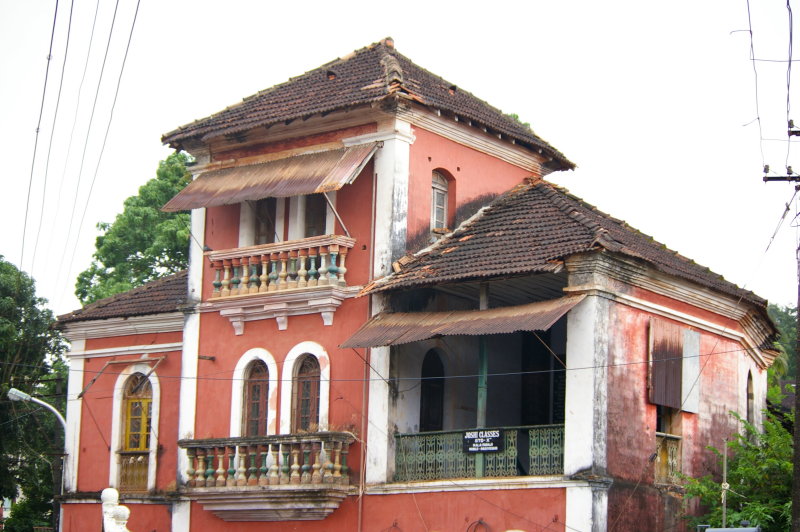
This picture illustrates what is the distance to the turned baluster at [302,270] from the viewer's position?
23.9 m

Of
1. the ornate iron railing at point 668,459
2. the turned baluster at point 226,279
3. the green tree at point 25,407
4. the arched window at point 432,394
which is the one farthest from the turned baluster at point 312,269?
the green tree at point 25,407

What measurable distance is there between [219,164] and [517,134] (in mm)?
5563

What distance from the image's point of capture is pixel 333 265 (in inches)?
931

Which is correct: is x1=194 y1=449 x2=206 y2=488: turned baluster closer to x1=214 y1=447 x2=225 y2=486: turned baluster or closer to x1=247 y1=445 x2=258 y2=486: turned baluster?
x1=214 y1=447 x2=225 y2=486: turned baluster

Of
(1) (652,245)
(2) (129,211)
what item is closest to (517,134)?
(1) (652,245)

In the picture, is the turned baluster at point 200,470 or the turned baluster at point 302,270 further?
the turned baluster at point 200,470

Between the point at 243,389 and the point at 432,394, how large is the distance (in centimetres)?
345

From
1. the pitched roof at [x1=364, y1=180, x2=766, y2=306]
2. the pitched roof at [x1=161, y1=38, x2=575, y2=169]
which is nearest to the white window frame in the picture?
the pitched roof at [x1=364, y1=180, x2=766, y2=306]

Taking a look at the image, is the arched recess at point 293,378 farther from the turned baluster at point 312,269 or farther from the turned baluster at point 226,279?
the turned baluster at point 226,279

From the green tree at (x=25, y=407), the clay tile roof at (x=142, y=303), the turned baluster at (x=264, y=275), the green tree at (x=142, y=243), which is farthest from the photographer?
the green tree at (x=142, y=243)

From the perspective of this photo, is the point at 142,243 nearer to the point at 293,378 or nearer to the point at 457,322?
the point at 293,378

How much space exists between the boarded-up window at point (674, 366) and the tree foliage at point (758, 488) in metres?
1.11

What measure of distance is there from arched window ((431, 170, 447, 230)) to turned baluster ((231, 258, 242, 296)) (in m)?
3.54

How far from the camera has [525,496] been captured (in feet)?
68.6
